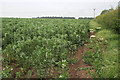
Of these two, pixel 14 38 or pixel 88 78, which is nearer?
pixel 88 78

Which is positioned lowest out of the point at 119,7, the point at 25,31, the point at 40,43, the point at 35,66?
the point at 35,66

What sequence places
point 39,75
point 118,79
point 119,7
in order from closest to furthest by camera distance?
point 118,79 < point 39,75 < point 119,7

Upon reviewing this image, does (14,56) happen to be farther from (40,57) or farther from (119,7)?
(119,7)

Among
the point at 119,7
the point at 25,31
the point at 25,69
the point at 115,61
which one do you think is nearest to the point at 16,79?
the point at 25,69

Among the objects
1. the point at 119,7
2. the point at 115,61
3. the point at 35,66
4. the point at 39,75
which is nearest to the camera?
the point at 39,75

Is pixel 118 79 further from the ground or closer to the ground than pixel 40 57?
closer to the ground

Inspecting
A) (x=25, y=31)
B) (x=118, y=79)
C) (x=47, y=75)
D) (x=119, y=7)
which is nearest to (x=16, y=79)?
(x=47, y=75)

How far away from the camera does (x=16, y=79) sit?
430 centimetres

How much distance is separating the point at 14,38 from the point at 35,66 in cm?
408

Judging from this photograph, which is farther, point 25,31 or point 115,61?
point 25,31

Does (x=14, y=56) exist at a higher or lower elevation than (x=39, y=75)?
higher

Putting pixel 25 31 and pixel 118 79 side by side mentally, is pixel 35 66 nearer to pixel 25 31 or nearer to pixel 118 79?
pixel 118 79

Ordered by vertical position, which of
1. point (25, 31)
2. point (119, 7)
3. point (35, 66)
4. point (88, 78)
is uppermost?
point (119, 7)

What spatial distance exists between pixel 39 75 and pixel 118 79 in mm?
2636
